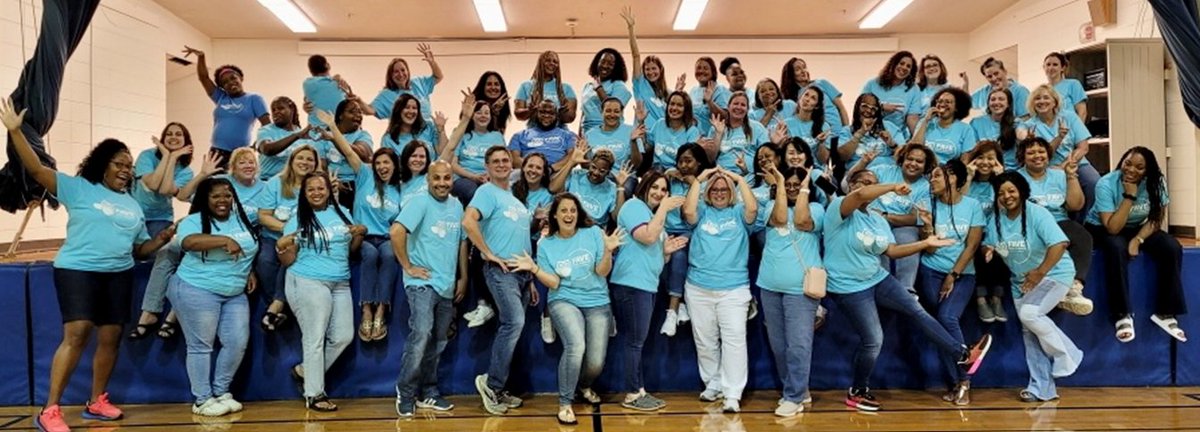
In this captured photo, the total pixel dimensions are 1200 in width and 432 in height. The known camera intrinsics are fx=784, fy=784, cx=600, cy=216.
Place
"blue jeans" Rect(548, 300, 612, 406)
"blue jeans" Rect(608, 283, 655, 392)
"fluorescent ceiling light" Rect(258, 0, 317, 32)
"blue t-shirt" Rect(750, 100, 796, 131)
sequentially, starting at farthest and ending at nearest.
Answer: "fluorescent ceiling light" Rect(258, 0, 317, 32) → "blue t-shirt" Rect(750, 100, 796, 131) → "blue jeans" Rect(608, 283, 655, 392) → "blue jeans" Rect(548, 300, 612, 406)

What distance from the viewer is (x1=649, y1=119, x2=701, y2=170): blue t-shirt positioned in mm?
5918

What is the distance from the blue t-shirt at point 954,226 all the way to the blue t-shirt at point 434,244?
119 inches

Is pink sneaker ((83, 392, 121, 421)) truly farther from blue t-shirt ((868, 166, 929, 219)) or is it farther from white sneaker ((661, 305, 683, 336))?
blue t-shirt ((868, 166, 929, 219))

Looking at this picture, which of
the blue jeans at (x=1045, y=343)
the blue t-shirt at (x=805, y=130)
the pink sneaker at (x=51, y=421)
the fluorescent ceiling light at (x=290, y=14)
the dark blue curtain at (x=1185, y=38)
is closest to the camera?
the pink sneaker at (x=51, y=421)

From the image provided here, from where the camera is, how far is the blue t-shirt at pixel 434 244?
4.55 metres

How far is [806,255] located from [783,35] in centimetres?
1019

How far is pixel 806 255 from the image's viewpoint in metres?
4.63

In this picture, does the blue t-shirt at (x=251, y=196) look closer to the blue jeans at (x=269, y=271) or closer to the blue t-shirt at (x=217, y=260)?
the blue jeans at (x=269, y=271)

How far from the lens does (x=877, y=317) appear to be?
4688mm

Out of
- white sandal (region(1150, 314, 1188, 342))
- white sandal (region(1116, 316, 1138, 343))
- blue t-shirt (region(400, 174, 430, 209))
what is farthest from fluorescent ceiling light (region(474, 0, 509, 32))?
white sandal (region(1150, 314, 1188, 342))

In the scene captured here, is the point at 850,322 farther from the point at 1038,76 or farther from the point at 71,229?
the point at 1038,76

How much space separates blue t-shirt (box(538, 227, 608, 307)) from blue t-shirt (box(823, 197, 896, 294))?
1.38 m

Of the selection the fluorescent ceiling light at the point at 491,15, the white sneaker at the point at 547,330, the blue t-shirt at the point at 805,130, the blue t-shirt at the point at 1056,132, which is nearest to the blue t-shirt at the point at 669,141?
the blue t-shirt at the point at 805,130

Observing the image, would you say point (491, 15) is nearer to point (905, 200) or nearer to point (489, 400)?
point (905, 200)
